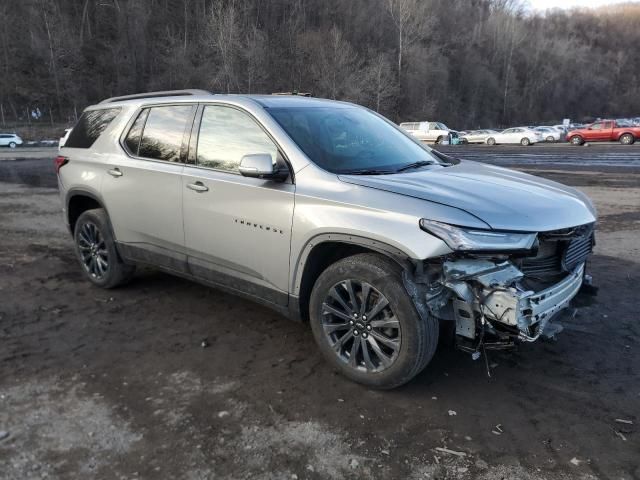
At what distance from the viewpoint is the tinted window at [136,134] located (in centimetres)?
491

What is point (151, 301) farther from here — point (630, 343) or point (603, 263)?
point (603, 263)

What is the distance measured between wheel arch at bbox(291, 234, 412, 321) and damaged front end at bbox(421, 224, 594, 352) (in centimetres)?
39

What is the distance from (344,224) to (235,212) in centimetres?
101

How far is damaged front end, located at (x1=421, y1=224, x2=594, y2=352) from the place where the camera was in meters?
3.06

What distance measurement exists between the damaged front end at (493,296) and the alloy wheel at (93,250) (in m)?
3.54

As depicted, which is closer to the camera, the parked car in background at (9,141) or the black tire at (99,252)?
the black tire at (99,252)

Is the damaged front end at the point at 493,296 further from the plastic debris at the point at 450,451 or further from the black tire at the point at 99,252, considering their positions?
the black tire at the point at 99,252

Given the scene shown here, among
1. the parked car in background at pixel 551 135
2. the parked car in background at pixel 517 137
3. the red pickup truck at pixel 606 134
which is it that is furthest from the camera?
the parked car in background at pixel 551 135

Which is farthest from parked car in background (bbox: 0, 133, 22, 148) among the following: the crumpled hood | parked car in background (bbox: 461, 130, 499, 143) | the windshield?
the crumpled hood

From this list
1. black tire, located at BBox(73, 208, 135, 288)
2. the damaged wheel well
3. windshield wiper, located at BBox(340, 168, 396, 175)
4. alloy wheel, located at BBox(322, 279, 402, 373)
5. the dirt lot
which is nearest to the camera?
the dirt lot

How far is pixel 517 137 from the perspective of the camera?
42.4 m

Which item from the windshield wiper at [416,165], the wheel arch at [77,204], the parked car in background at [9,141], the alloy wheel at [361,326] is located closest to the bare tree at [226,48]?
the parked car in background at [9,141]

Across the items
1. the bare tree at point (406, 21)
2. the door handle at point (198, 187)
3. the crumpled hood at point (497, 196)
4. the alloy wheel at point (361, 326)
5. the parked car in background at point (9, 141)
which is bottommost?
the parked car in background at point (9, 141)

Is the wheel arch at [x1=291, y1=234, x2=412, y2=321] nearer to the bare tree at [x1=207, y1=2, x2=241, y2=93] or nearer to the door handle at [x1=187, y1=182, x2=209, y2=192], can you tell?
the door handle at [x1=187, y1=182, x2=209, y2=192]
